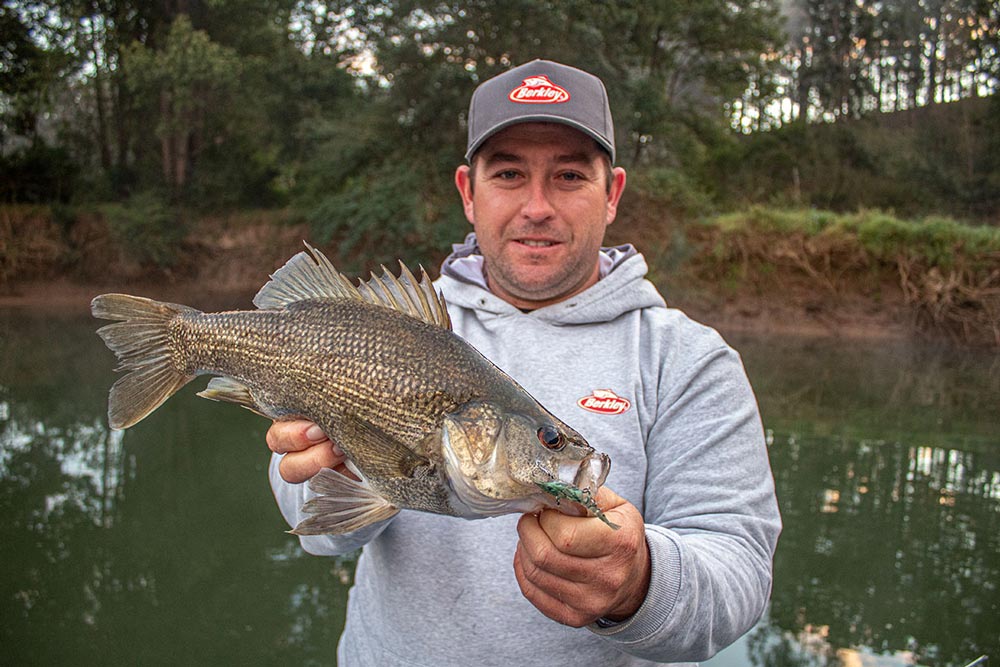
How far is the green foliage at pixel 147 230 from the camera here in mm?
19016

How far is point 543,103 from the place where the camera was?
8.01ft

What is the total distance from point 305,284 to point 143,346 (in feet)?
1.69

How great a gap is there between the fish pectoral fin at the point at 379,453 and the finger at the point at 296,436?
0.35ft

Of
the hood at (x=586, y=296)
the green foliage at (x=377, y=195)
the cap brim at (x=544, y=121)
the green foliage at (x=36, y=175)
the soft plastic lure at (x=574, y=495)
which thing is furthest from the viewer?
the green foliage at (x=36, y=175)

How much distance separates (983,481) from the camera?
8188mm

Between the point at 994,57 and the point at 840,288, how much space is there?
13411 mm

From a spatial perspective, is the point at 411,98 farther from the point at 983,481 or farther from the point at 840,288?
the point at 983,481

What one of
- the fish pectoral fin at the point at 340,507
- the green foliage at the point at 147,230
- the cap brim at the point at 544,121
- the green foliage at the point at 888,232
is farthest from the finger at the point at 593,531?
the green foliage at the point at 147,230

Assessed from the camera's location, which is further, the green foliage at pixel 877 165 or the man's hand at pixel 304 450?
the green foliage at pixel 877 165

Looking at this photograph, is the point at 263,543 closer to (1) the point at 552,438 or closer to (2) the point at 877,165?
(1) the point at 552,438

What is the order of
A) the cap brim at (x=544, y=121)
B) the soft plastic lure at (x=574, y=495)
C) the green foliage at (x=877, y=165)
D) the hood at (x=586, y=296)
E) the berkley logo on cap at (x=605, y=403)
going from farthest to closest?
the green foliage at (x=877, y=165)
the hood at (x=586, y=296)
the cap brim at (x=544, y=121)
the berkley logo on cap at (x=605, y=403)
the soft plastic lure at (x=574, y=495)

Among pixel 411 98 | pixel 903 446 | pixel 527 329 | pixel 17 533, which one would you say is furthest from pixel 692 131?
pixel 527 329

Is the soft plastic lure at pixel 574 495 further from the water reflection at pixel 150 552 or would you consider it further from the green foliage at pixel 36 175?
the green foliage at pixel 36 175

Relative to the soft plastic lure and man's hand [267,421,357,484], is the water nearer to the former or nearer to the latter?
man's hand [267,421,357,484]
